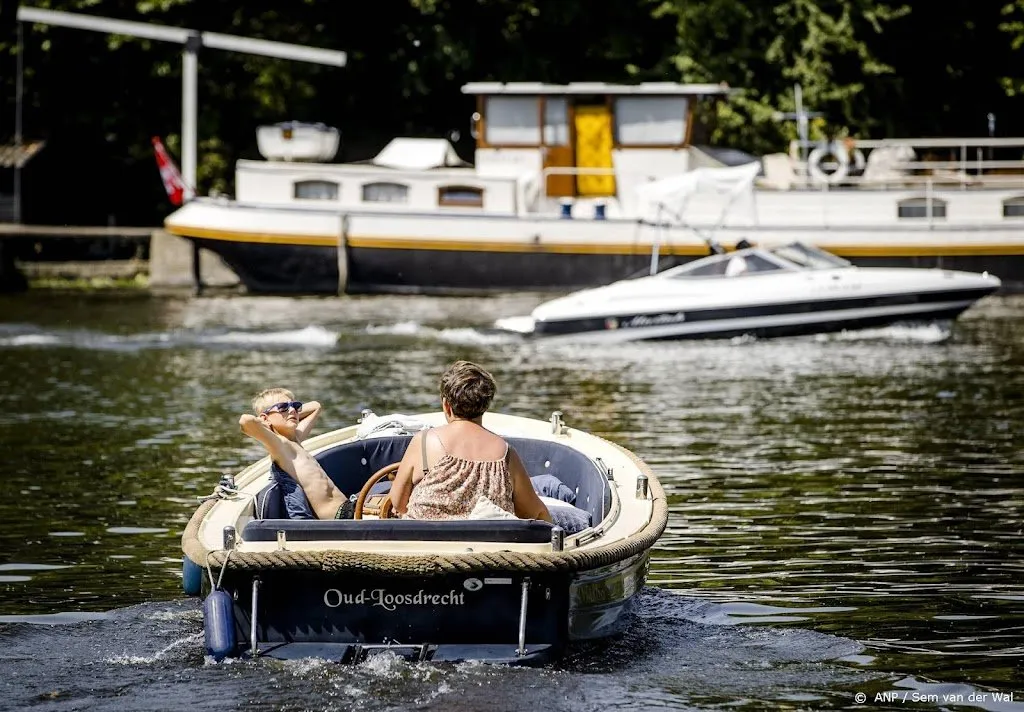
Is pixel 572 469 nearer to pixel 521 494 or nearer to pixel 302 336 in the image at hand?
pixel 521 494

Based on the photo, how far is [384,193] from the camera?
108 ft

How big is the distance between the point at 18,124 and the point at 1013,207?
21575 mm

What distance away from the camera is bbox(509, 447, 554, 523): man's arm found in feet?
27.6

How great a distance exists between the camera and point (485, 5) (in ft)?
130

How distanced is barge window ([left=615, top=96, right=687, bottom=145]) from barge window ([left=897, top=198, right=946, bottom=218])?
4372 mm

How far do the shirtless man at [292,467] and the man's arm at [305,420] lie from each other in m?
0.17

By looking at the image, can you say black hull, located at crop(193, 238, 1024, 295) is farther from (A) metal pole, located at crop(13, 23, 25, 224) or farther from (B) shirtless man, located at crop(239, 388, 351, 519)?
(B) shirtless man, located at crop(239, 388, 351, 519)

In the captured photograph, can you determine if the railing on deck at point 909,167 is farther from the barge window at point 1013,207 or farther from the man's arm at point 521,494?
the man's arm at point 521,494

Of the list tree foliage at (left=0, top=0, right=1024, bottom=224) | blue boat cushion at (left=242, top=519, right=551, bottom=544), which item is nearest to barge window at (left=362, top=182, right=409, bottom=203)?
tree foliage at (left=0, top=0, right=1024, bottom=224)

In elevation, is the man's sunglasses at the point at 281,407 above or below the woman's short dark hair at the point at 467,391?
below

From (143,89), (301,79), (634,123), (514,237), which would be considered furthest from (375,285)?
(143,89)

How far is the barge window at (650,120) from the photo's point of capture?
33250mm

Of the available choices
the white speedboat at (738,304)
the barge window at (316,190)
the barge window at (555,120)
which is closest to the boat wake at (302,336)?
the white speedboat at (738,304)

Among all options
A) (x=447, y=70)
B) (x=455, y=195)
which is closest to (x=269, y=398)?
(x=455, y=195)
